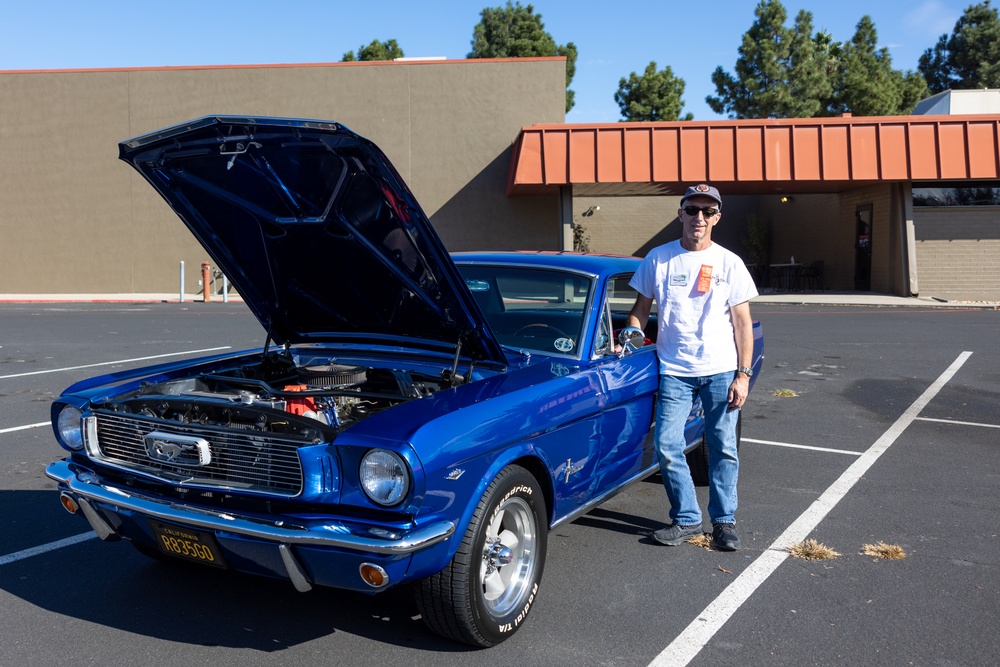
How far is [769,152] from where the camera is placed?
21.6 metres

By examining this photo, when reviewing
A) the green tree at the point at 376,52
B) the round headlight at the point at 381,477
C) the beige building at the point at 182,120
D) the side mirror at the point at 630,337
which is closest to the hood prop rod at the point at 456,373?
the side mirror at the point at 630,337

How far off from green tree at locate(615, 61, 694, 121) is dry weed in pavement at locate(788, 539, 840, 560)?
41980 mm

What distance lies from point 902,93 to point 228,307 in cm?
3773

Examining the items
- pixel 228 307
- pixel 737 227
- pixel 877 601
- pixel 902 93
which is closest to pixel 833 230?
pixel 737 227

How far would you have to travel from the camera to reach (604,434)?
4.10m

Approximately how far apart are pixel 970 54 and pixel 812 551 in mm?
66536

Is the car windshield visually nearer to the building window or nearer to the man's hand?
the man's hand

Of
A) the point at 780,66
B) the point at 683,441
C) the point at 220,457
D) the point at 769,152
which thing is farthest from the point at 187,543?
the point at 780,66

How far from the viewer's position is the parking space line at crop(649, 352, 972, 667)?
11.1 feet

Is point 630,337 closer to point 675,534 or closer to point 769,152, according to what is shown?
point 675,534

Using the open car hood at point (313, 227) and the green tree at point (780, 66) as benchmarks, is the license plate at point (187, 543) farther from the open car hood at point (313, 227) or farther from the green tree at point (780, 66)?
the green tree at point (780, 66)

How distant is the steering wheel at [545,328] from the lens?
437cm

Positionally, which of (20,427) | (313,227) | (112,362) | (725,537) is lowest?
(725,537)

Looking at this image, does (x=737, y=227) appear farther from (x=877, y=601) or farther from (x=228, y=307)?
(x=877, y=601)
